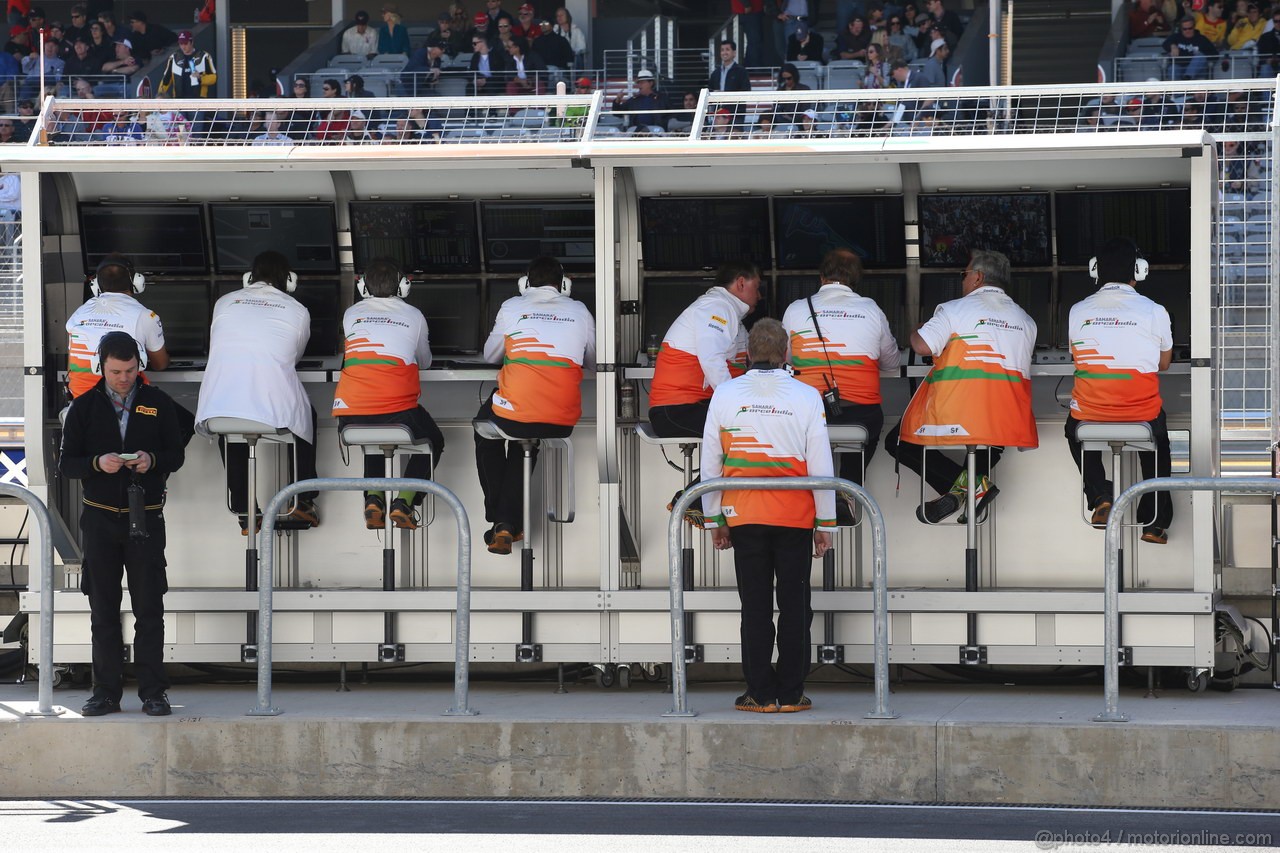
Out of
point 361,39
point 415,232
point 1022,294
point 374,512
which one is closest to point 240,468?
point 374,512

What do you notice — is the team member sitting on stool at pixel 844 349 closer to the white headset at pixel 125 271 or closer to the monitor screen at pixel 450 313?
the monitor screen at pixel 450 313

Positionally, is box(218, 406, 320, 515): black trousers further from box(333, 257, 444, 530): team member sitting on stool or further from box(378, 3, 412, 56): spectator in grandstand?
box(378, 3, 412, 56): spectator in grandstand

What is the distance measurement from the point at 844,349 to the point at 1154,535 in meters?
1.65

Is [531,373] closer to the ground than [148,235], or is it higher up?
closer to the ground

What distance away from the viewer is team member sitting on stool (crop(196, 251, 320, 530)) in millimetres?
8258

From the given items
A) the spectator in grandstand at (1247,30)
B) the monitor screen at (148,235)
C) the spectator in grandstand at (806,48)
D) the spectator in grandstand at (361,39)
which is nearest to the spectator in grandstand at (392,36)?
the spectator in grandstand at (361,39)

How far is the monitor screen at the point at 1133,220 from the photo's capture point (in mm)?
8445

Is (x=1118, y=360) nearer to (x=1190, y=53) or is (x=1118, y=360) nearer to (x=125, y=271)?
(x=125, y=271)

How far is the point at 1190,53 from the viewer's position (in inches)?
691

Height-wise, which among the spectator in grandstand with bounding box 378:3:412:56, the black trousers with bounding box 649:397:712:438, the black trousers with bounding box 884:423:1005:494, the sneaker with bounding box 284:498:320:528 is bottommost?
the sneaker with bounding box 284:498:320:528

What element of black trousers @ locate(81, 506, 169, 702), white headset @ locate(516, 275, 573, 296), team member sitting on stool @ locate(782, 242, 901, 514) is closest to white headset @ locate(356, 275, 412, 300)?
white headset @ locate(516, 275, 573, 296)

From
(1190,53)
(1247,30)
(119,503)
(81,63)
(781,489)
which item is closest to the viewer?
(781,489)

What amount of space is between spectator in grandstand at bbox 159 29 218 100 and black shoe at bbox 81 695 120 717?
13972mm

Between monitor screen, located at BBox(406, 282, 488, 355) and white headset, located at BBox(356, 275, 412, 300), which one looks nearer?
white headset, located at BBox(356, 275, 412, 300)
